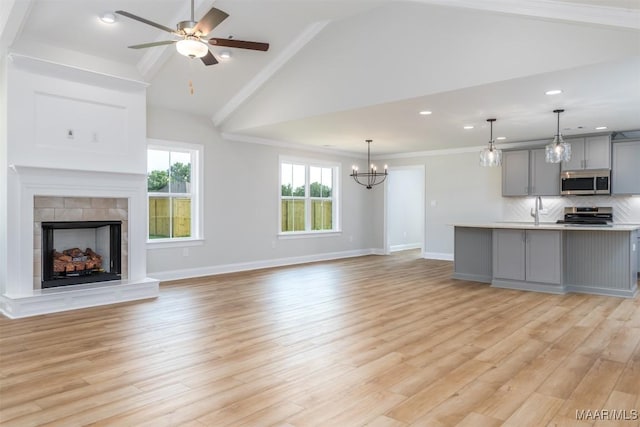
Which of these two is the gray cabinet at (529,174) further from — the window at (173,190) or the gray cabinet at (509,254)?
the window at (173,190)

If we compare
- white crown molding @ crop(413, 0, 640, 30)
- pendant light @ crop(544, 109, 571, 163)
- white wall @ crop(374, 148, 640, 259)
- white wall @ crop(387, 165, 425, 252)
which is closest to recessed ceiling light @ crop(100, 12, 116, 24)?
white crown molding @ crop(413, 0, 640, 30)

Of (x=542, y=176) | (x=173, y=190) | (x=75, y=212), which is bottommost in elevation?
(x=75, y=212)

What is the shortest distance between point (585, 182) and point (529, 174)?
0.93m

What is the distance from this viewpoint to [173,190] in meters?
6.88

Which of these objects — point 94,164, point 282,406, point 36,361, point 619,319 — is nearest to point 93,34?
point 94,164

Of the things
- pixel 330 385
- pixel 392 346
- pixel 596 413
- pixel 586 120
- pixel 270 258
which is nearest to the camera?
pixel 596 413

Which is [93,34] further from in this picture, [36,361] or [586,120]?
[586,120]

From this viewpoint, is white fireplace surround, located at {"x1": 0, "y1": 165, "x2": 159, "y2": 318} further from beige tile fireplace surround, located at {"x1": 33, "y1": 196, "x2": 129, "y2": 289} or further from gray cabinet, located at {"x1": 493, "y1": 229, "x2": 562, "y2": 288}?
gray cabinet, located at {"x1": 493, "y1": 229, "x2": 562, "y2": 288}

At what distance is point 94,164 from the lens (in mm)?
5184

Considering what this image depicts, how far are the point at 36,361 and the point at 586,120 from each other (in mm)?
7180

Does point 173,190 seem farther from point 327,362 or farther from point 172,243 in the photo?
point 327,362

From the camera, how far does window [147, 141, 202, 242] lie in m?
6.65

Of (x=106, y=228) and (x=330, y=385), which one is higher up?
(x=106, y=228)

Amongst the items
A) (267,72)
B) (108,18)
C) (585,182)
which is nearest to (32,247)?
(108,18)
